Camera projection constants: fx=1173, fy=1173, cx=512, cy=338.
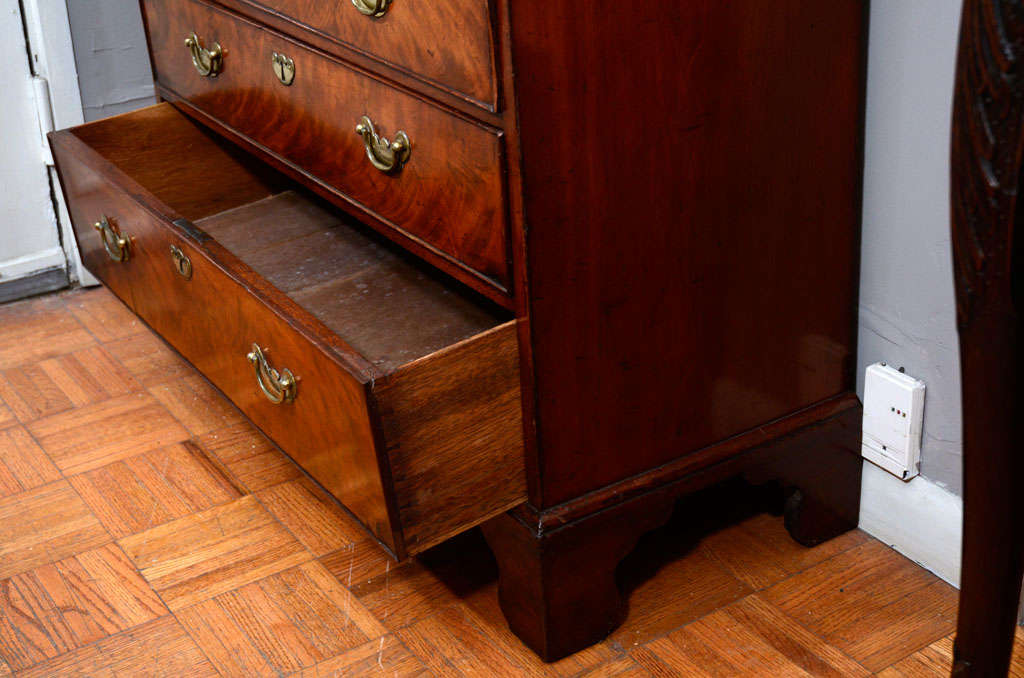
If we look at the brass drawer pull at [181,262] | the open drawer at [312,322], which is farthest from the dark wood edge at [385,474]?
the brass drawer pull at [181,262]

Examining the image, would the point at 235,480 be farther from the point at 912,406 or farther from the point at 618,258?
the point at 912,406

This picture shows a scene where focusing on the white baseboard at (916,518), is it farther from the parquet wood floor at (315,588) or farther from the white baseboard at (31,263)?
the white baseboard at (31,263)

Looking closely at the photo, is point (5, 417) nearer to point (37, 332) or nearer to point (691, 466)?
point (37, 332)

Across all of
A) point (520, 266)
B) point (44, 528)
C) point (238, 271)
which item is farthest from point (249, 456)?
point (520, 266)

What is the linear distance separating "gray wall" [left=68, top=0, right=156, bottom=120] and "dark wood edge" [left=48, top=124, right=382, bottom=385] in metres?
0.43

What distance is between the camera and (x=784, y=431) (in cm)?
118

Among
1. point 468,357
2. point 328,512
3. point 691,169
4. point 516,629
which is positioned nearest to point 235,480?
point 328,512

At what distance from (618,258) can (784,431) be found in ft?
1.02

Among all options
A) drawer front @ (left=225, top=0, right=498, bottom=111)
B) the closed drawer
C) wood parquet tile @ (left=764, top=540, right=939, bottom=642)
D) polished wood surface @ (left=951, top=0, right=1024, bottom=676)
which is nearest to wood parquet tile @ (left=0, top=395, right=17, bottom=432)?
the closed drawer

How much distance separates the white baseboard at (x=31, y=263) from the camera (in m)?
1.89

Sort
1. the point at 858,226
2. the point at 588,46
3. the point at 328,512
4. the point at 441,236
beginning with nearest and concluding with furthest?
the point at 588,46 < the point at 441,236 < the point at 858,226 < the point at 328,512

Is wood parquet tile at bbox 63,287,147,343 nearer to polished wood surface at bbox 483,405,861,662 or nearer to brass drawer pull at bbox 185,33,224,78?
brass drawer pull at bbox 185,33,224,78

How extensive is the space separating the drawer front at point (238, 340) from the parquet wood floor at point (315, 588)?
19cm

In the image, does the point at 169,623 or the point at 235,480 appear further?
the point at 235,480
